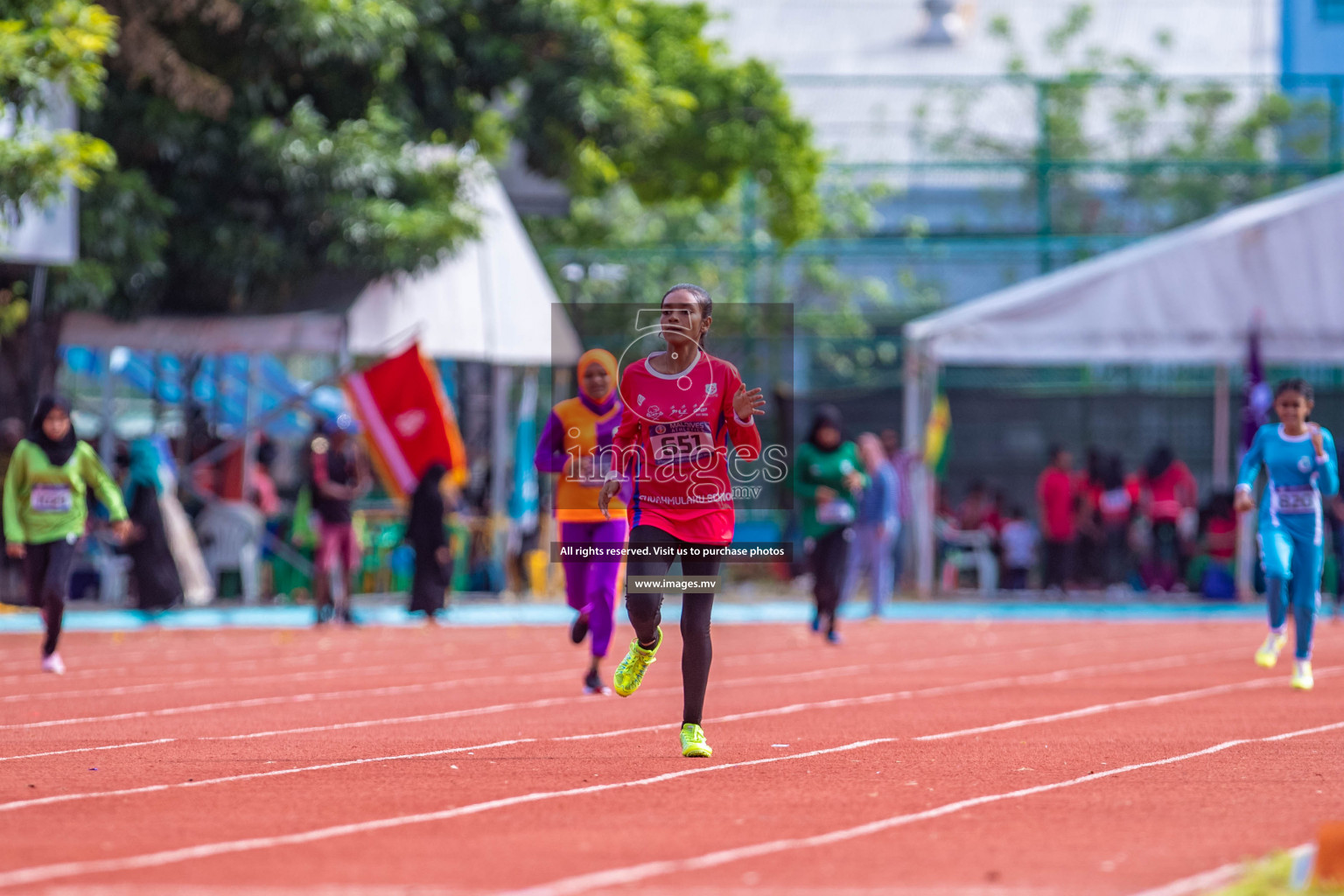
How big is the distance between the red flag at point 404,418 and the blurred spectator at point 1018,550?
7409 mm

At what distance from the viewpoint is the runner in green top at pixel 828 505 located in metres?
18.6

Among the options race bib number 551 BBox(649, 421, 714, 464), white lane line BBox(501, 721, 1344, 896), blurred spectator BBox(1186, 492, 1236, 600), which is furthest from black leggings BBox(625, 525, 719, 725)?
blurred spectator BBox(1186, 492, 1236, 600)

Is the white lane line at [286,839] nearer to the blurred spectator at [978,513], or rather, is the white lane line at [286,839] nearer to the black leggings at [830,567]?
the black leggings at [830,567]

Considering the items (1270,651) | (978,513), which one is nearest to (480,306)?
(978,513)

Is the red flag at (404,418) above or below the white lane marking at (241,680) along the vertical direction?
above

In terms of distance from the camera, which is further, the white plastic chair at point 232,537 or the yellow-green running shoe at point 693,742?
the white plastic chair at point 232,537

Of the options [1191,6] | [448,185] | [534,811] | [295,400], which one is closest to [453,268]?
[448,185]

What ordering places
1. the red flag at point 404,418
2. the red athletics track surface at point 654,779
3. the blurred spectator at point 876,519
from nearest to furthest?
the red athletics track surface at point 654,779 → the blurred spectator at point 876,519 → the red flag at point 404,418

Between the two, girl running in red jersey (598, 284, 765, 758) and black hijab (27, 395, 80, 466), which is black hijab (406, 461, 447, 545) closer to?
black hijab (27, 395, 80, 466)

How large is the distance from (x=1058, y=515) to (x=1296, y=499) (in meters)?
12.8

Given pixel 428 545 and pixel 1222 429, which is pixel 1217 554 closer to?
pixel 1222 429

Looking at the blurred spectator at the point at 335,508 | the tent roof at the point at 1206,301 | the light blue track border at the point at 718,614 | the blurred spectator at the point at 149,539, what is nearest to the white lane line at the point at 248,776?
the blurred spectator at the point at 335,508

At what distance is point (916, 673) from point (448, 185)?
11144mm

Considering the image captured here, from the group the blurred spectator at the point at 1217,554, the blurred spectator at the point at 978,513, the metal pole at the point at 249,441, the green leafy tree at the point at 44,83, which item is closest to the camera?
the green leafy tree at the point at 44,83
